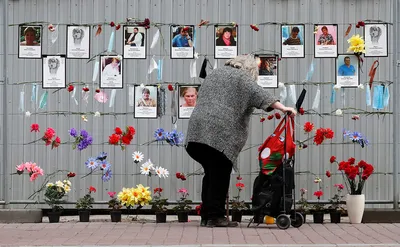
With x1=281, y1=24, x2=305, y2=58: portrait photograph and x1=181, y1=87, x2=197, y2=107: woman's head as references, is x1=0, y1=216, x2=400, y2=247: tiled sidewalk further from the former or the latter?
x1=281, y1=24, x2=305, y2=58: portrait photograph

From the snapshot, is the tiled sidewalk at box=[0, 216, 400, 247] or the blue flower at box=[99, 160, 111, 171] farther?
the blue flower at box=[99, 160, 111, 171]

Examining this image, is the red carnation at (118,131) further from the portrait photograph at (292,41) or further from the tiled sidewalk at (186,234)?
the portrait photograph at (292,41)

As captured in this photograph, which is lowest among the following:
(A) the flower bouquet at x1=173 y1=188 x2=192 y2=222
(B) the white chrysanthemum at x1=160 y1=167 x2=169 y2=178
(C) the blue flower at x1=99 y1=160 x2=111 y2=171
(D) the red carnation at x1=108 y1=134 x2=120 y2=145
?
(A) the flower bouquet at x1=173 y1=188 x2=192 y2=222

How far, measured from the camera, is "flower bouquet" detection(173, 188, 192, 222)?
10.5 metres

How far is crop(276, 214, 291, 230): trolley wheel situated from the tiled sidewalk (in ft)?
0.24

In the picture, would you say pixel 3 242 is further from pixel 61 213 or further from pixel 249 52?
pixel 249 52

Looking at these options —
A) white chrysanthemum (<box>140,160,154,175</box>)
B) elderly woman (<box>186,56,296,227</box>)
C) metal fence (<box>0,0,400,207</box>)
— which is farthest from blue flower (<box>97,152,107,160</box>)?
elderly woman (<box>186,56,296,227</box>)

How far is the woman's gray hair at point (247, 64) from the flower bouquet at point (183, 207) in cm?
161

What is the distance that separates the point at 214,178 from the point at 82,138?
5.88 ft

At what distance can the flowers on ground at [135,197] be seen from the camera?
10445 mm

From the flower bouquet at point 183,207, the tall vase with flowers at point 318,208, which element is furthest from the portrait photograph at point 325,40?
the flower bouquet at point 183,207

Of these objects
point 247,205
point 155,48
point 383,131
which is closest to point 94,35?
point 155,48

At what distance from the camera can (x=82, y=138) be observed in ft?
35.3

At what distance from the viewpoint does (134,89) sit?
35.7ft
